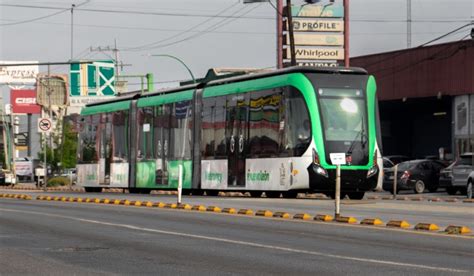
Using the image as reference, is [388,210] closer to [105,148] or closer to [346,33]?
[105,148]

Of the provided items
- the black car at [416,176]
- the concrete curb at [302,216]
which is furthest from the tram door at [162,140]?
the black car at [416,176]

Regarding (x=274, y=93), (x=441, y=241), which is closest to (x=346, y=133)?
(x=274, y=93)

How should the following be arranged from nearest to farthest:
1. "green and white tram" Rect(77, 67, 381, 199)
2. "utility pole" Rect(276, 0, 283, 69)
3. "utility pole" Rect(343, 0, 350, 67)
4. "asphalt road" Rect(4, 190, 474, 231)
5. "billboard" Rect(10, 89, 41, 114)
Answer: "asphalt road" Rect(4, 190, 474, 231), "green and white tram" Rect(77, 67, 381, 199), "utility pole" Rect(276, 0, 283, 69), "utility pole" Rect(343, 0, 350, 67), "billboard" Rect(10, 89, 41, 114)

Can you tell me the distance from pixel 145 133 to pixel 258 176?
9.28 meters

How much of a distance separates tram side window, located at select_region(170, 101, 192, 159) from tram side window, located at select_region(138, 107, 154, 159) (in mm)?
1855

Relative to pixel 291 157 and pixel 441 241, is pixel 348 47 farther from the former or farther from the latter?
pixel 441 241

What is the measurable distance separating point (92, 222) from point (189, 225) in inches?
93.2

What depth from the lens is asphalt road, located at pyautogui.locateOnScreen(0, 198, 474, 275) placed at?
11.1 m

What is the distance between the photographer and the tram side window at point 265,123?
89.2 feet

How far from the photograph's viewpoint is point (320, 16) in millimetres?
→ 59375

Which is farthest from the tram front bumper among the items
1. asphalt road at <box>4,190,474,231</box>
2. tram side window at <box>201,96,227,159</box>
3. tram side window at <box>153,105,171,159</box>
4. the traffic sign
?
the traffic sign

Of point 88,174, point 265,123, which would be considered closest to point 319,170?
point 265,123

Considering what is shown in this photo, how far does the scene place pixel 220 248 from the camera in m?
13.5

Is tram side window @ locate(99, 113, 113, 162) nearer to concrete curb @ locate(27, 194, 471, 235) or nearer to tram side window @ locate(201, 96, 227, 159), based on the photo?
tram side window @ locate(201, 96, 227, 159)
